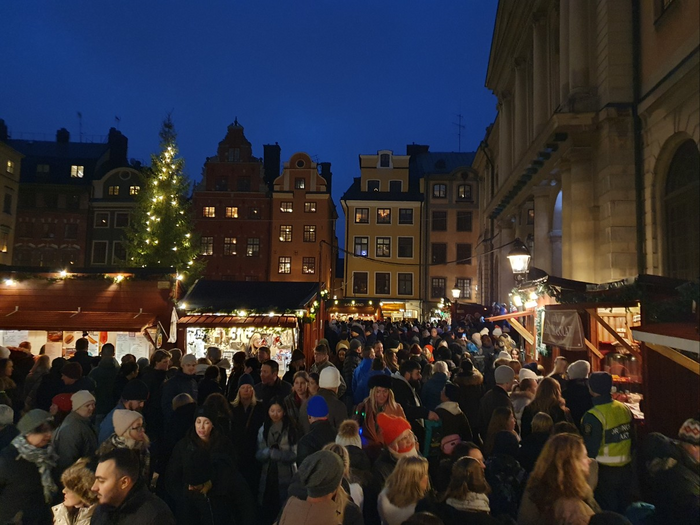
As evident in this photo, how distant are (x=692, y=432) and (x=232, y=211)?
42.5 metres

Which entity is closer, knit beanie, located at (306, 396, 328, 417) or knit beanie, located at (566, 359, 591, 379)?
knit beanie, located at (306, 396, 328, 417)

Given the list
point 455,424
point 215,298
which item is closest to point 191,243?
point 215,298

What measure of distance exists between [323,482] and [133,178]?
46097 millimetres

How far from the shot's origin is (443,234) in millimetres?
47094

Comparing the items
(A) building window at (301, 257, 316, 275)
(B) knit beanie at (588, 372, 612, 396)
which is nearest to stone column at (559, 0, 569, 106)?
(B) knit beanie at (588, 372, 612, 396)

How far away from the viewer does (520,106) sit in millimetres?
25250

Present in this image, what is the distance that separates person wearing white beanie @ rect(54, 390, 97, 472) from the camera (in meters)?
5.37

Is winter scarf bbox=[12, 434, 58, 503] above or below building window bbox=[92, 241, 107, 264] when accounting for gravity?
below

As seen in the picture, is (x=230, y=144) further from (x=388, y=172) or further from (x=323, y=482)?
(x=323, y=482)

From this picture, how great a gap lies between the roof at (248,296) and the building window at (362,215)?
29451 mm

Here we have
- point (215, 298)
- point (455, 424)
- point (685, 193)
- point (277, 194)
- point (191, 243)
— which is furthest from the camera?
point (277, 194)

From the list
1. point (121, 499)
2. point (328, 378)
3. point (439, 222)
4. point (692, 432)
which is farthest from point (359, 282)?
point (121, 499)

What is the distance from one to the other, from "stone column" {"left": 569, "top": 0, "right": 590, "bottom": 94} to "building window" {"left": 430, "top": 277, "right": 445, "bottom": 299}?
3147 cm

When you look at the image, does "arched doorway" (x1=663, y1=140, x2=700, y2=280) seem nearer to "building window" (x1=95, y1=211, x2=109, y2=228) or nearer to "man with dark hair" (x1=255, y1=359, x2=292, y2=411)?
"man with dark hair" (x1=255, y1=359, x2=292, y2=411)
